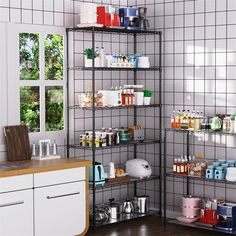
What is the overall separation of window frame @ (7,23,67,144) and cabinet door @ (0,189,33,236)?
0.87 m

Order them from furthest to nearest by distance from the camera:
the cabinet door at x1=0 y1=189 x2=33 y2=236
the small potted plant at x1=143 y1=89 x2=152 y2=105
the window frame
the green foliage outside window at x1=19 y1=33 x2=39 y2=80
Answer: the small potted plant at x1=143 y1=89 x2=152 y2=105 < the green foliage outside window at x1=19 y1=33 x2=39 y2=80 < the window frame < the cabinet door at x1=0 y1=189 x2=33 y2=236

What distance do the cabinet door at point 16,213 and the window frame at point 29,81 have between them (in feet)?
2.85

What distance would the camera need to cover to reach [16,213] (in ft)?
17.5

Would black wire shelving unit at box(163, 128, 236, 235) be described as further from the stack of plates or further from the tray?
the tray

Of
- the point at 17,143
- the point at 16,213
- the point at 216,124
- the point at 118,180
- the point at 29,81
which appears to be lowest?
the point at 16,213

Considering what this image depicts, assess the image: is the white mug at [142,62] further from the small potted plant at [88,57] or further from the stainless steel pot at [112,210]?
the stainless steel pot at [112,210]

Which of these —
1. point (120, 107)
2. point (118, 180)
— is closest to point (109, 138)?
point (120, 107)

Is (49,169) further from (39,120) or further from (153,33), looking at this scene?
(153,33)

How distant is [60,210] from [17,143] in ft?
2.45

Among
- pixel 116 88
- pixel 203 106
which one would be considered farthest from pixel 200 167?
pixel 116 88

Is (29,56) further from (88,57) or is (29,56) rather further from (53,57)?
(88,57)

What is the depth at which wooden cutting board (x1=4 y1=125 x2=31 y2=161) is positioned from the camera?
5.83 meters

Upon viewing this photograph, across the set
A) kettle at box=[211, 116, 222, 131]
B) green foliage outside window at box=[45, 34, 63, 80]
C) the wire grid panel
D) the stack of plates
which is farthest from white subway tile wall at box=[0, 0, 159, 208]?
the stack of plates

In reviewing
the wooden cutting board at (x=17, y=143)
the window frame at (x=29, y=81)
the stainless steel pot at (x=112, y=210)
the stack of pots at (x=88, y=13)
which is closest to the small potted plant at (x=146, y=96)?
the window frame at (x=29, y=81)
